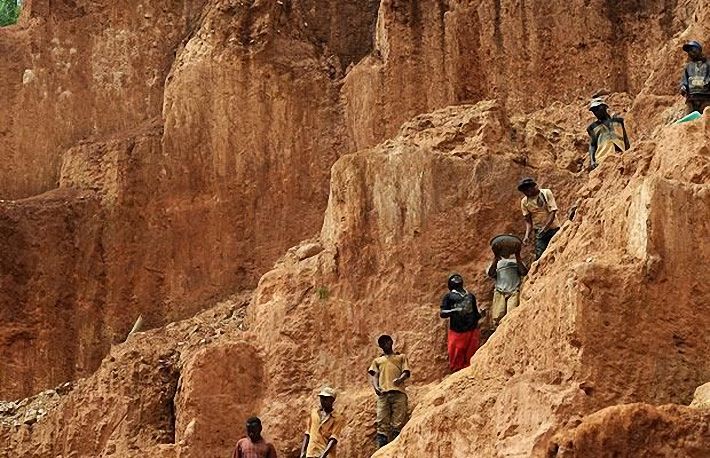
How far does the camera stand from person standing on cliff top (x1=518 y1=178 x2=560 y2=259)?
16.5 m

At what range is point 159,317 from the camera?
72.3 feet

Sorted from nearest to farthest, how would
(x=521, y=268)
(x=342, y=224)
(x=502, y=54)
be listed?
(x=521, y=268)
(x=342, y=224)
(x=502, y=54)

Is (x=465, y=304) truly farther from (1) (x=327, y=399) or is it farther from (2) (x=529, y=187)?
(1) (x=327, y=399)

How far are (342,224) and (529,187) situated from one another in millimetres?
2584

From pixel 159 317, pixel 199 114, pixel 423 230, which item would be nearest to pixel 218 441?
pixel 423 230

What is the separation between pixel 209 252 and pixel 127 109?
3.43 meters

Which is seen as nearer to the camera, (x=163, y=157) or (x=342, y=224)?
(x=342, y=224)

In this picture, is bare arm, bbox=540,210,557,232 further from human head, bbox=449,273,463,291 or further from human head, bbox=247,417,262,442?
human head, bbox=247,417,262,442

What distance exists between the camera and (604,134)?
1702 centimetres

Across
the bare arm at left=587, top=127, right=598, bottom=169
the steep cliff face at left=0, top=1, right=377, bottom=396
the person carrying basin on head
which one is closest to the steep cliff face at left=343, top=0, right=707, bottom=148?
the steep cliff face at left=0, top=1, right=377, bottom=396

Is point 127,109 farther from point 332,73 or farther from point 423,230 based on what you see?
point 423,230

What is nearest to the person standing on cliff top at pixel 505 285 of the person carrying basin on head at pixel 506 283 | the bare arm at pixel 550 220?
the person carrying basin on head at pixel 506 283

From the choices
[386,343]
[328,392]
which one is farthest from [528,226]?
[328,392]

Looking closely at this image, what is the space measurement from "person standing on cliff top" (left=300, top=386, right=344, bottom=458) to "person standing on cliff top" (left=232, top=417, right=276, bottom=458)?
0.38 metres
